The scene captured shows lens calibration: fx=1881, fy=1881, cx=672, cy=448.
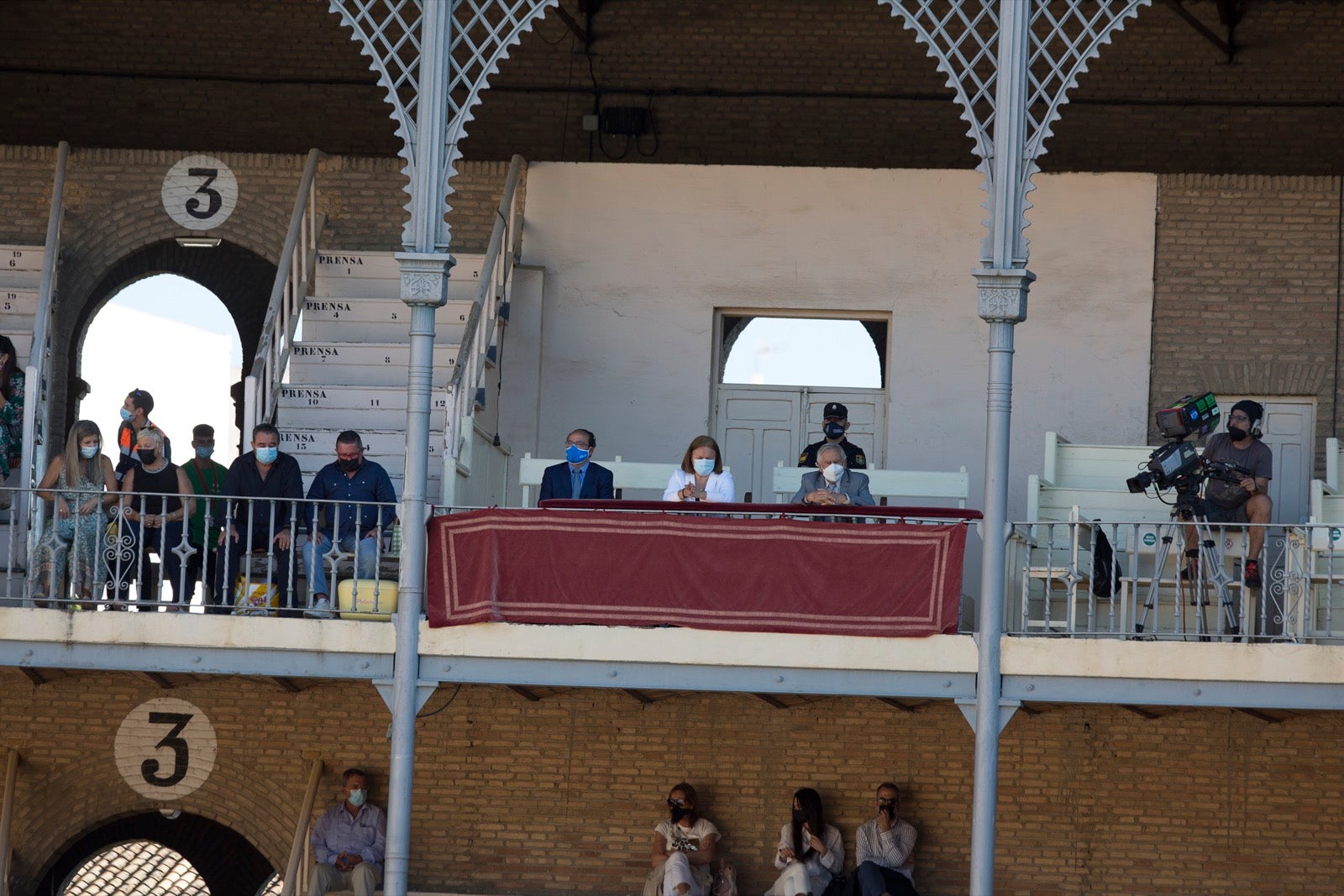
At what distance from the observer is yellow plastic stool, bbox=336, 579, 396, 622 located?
1148 centimetres

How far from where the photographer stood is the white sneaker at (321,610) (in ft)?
36.9

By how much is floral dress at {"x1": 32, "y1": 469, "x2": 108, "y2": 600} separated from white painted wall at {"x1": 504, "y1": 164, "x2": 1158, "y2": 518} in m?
4.51

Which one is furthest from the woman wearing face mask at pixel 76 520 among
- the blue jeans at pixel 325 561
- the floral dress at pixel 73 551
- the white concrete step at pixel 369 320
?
the white concrete step at pixel 369 320

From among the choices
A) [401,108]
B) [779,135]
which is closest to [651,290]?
[779,135]

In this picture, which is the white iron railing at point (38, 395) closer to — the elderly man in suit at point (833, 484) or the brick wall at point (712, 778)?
the brick wall at point (712, 778)

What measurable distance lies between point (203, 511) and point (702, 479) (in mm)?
3417

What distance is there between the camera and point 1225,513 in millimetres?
12125

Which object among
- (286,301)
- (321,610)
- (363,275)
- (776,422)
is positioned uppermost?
(363,275)

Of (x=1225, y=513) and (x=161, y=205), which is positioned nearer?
(x=1225, y=513)

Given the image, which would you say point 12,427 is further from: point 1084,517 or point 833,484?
point 1084,517

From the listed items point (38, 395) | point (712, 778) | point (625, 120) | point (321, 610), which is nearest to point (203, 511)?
point (38, 395)

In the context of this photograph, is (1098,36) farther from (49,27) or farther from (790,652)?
(49,27)

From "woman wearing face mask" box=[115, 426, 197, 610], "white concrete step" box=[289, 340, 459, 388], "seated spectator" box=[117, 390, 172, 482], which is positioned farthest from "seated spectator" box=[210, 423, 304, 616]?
"white concrete step" box=[289, 340, 459, 388]

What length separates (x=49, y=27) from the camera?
17625 millimetres
